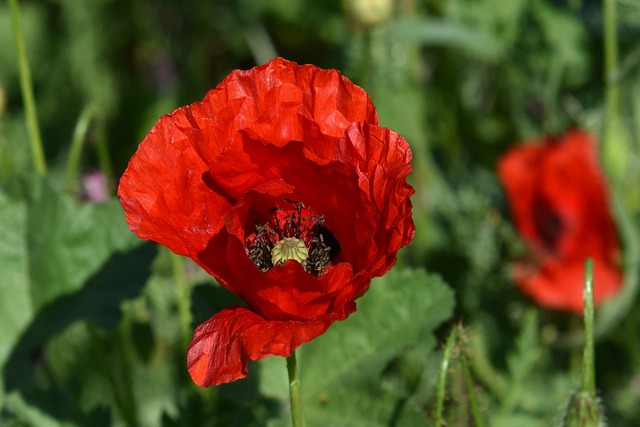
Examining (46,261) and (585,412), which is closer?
(585,412)

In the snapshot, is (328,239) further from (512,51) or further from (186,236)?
(512,51)

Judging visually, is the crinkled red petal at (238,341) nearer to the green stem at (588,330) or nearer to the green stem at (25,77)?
the green stem at (588,330)

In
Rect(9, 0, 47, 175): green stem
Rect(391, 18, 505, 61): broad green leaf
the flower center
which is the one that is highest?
Rect(391, 18, 505, 61): broad green leaf

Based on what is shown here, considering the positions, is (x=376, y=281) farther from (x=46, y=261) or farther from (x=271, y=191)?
(x=46, y=261)

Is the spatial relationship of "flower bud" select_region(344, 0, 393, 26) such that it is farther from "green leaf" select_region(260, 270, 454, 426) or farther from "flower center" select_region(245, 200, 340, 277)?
"flower center" select_region(245, 200, 340, 277)

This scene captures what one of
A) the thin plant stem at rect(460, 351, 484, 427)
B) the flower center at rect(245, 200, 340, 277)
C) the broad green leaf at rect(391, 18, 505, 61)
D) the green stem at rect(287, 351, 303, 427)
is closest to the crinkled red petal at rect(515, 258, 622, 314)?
the broad green leaf at rect(391, 18, 505, 61)

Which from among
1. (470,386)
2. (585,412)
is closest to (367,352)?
(470,386)

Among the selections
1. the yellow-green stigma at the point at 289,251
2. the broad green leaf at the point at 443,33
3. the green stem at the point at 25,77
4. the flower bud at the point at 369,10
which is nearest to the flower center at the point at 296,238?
the yellow-green stigma at the point at 289,251
